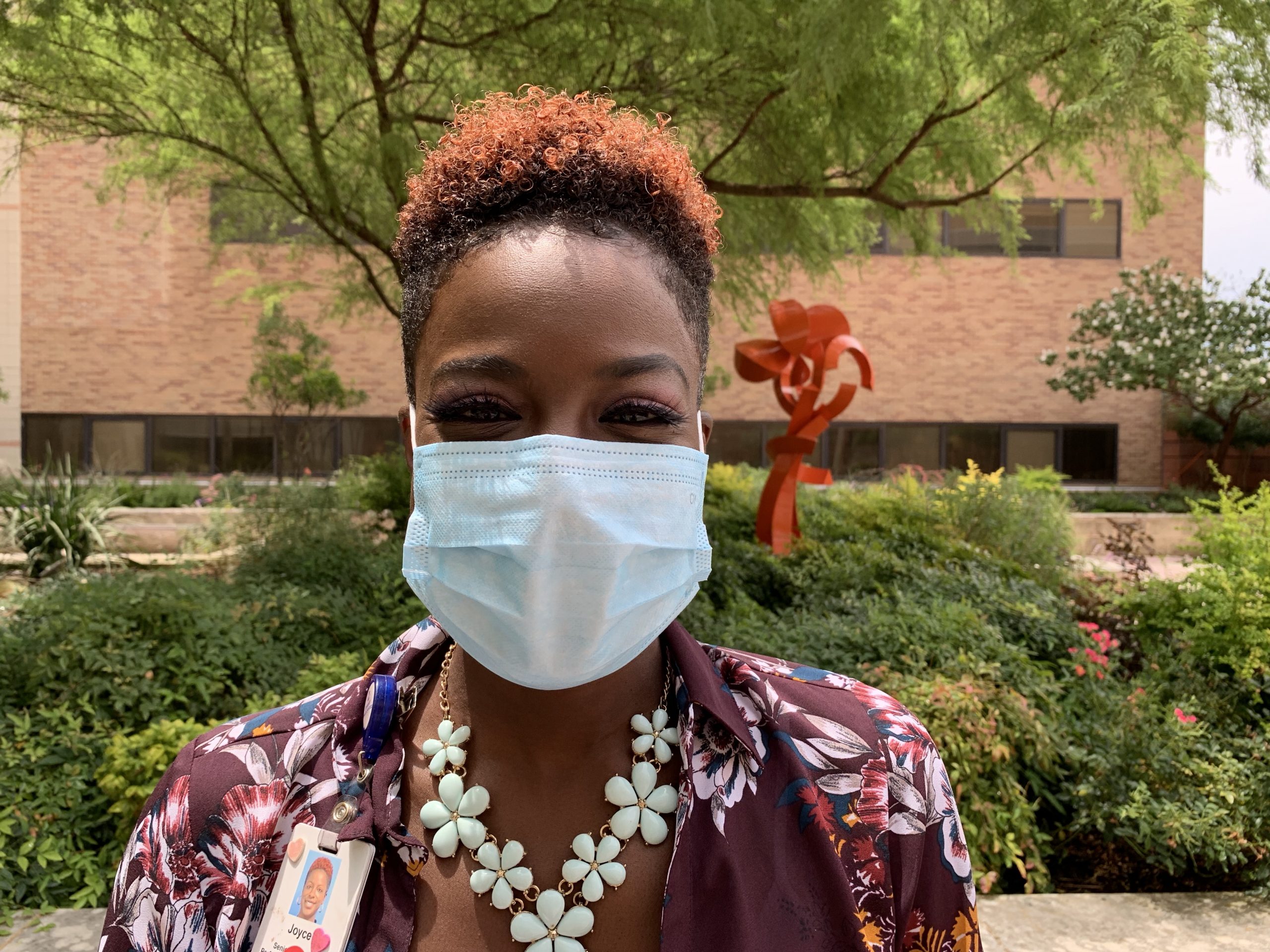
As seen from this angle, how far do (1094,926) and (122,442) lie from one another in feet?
71.7

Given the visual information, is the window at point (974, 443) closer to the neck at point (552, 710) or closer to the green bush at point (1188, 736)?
the green bush at point (1188, 736)

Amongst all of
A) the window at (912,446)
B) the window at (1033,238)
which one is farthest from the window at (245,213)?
the window at (1033,238)

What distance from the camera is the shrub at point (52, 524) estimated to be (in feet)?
33.3

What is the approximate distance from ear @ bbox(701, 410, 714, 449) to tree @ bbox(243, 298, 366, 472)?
1606cm

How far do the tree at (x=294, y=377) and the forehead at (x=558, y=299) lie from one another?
53.0ft

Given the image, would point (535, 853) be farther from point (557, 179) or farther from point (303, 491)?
point (303, 491)

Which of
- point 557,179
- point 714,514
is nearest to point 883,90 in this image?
point 714,514

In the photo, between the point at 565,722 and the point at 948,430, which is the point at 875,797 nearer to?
the point at 565,722

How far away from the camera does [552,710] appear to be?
1.43m

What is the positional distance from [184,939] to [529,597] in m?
0.68

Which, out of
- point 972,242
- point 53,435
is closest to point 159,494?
point 53,435

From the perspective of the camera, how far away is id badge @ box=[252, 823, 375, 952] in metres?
1.29

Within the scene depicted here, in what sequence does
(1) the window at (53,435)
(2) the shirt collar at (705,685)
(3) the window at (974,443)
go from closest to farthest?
1. (2) the shirt collar at (705,685)
2. (1) the window at (53,435)
3. (3) the window at (974,443)

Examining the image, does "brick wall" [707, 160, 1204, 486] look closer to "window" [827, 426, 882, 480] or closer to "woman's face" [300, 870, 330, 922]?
"window" [827, 426, 882, 480]
